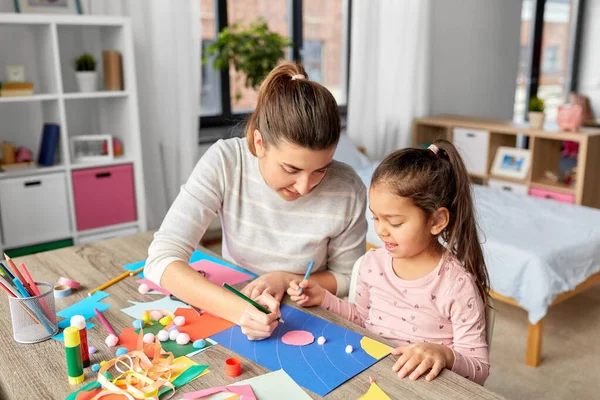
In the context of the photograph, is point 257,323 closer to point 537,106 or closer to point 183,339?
point 183,339

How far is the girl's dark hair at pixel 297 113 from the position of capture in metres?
1.15

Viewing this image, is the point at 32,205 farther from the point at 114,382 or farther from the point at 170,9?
the point at 114,382

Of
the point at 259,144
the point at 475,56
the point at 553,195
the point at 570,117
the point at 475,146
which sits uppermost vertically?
the point at 475,56

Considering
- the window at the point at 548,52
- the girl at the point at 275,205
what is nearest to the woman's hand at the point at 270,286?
the girl at the point at 275,205

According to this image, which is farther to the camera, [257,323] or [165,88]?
[165,88]

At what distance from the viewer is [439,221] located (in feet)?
3.59

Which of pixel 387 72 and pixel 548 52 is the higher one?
pixel 548 52

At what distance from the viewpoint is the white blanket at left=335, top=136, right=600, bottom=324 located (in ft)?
6.79

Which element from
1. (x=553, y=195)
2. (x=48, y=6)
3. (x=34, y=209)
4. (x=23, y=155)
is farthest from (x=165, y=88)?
(x=553, y=195)

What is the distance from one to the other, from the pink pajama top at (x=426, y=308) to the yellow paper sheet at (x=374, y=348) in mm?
124

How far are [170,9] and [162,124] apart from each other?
60cm

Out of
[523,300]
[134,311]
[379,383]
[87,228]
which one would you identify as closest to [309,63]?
[87,228]

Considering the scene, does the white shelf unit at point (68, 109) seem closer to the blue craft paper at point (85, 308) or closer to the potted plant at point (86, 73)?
the potted plant at point (86, 73)

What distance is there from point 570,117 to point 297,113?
2.58m
